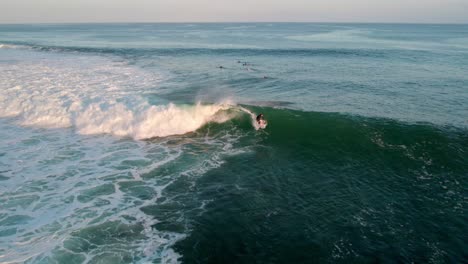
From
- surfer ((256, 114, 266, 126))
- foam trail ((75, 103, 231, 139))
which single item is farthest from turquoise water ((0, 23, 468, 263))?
surfer ((256, 114, 266, 126))

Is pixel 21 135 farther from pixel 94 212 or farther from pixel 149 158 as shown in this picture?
pixel 94 212

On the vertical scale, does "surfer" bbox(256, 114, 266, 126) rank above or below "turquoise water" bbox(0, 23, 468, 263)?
above

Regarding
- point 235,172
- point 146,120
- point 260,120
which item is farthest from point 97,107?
point 235,172

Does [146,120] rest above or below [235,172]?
above

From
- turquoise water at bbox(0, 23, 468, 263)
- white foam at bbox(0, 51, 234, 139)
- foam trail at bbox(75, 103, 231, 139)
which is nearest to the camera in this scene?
turquoise water at bbox(0, 23, 468, 263)

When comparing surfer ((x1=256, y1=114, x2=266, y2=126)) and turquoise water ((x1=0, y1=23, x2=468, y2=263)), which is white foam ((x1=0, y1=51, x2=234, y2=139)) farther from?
surfer ((x1=256, y1=114, x2=266, y2=126))

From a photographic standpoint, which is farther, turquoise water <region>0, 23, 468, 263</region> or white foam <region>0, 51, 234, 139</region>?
white foam <region>0, 51, 234, 139</region>

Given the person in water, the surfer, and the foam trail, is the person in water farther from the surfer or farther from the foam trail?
the foam trail

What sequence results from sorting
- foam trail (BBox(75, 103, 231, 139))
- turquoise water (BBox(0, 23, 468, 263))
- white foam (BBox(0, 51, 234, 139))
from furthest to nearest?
white foam (BBox(0, 51, 234, 139))
foam trail (BBox(75, 103, 231, 139))
turquoise water (BBox(0, 23, 468, 263))

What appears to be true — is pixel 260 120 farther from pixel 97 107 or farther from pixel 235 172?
pixel 97 107
